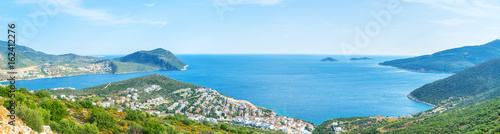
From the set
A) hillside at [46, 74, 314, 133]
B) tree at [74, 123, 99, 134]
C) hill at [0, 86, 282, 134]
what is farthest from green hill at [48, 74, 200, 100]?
tree at [74, 123, 99, 134]

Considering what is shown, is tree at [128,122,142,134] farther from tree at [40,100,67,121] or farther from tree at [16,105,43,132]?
tree at [16,105,43,132]

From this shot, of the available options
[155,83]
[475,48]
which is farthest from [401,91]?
[475,48]

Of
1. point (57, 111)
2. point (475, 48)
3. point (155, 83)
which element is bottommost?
point (155, 83)

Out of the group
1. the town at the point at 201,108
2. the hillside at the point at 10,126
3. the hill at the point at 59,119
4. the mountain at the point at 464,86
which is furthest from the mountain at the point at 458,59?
the hillside at the point at 10,126

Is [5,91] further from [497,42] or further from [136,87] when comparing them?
[497,42]

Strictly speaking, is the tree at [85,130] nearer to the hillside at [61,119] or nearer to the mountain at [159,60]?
the hillside at [61,119]

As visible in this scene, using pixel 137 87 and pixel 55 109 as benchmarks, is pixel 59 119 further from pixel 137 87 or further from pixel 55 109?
pixel 137 87

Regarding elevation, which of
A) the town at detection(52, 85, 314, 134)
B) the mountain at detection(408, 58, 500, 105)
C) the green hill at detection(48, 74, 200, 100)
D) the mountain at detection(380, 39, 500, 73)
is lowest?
the town at detection(52, 85, 314, 134)
